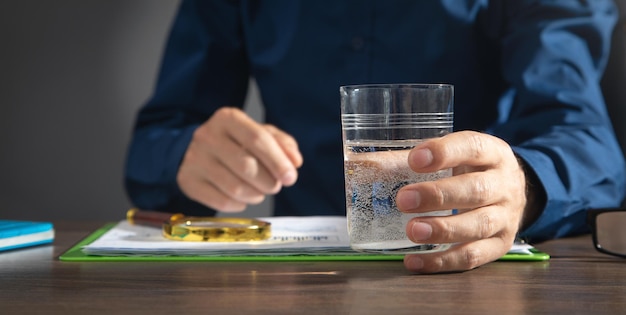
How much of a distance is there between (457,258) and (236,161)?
47 centimetres

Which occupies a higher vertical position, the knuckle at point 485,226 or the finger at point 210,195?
the knuckle at point 485,226

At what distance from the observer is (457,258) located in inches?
32.1

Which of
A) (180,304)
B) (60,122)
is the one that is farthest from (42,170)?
(180,304)

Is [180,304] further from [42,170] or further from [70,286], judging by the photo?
[42,170]

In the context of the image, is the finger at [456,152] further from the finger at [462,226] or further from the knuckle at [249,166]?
the knuckle at [249,166]

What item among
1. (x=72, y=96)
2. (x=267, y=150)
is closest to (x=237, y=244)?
(x=267, y=150)

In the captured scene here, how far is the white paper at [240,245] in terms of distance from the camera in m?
0.92

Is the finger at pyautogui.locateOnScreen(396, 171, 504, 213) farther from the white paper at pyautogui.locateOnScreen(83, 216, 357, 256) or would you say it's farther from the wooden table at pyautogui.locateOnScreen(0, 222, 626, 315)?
the white paper at pyautogui.locateOnScreen(83, 216, 357, 256)

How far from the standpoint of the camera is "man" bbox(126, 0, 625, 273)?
116 cm

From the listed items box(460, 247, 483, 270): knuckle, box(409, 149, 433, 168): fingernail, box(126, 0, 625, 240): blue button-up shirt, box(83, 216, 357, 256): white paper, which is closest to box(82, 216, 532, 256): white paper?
box(83, 216, 357, 256): white paper

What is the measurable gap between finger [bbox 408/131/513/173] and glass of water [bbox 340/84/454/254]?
22 millimetres

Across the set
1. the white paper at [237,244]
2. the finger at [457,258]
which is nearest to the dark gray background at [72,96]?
the white paper at [237,244]

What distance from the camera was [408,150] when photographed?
30.0 inches

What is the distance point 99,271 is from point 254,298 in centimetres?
22
